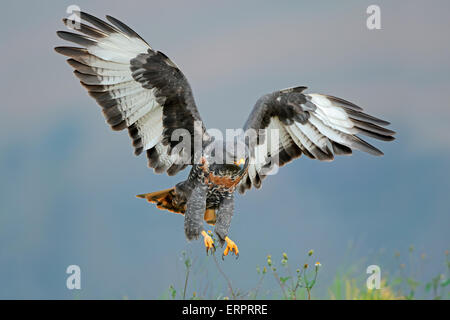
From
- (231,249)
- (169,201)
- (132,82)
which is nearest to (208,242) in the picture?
(231,249)

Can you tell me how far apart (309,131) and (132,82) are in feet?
6.73

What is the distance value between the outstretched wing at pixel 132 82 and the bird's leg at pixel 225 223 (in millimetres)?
691

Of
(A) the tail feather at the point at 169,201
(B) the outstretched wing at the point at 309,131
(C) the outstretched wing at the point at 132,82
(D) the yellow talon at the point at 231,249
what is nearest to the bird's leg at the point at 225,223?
(D) the yellow talon at the point at 231,249

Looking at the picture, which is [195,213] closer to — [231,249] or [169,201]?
[231,249]

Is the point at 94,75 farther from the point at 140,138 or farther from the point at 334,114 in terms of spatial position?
the point at 334,114

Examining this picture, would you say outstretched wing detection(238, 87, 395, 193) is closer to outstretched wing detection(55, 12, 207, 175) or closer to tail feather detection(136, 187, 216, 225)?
tail feather detection(136, 187, 216, 225)

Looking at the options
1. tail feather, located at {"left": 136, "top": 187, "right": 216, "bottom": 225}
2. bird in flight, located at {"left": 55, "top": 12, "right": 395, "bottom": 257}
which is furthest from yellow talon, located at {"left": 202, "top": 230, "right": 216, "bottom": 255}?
tail feather, located at {"left": 136, "top": 187, "right": 216, "bottom": 225}

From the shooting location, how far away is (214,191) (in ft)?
18.6

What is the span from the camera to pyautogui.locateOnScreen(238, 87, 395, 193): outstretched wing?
6.43 m

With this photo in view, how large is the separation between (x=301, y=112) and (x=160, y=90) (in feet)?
5.27

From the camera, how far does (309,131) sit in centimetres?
658

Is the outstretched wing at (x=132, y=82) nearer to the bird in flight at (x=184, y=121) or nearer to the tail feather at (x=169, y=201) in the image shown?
the bird in flight at (x=184, y=121)

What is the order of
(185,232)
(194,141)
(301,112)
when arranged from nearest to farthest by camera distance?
1. (185,232)
2. (194,141)
3. (301,112)

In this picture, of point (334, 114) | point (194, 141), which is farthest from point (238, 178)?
point (334, 114)
